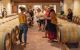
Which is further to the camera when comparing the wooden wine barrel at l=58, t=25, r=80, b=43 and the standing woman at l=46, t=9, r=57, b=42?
the standing woman at l=46, t=9, r=57, b=42

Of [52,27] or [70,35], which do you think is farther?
[52,27]

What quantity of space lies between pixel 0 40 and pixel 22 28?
277 cm

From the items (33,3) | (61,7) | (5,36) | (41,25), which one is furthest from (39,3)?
(5,36)

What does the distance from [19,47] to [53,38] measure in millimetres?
2309

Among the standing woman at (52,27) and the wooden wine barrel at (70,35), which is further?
the standing woman at (52,27)

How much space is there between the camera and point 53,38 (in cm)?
1023

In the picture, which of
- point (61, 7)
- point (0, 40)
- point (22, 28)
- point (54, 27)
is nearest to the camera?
point (0, 40)

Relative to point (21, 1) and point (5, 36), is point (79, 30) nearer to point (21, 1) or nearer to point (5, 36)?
point (5, 36)

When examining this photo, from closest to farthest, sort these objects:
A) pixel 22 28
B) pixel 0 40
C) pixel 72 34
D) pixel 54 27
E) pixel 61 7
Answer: pixel 0 40 → pixel 72 34 → pixel 22 28 → pixel 54 27 → pixel 61 7

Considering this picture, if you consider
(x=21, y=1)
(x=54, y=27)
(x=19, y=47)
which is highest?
(x=21, y=1)

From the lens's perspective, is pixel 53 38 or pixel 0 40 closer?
pixel 0 40

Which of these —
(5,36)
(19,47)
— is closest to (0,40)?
(5,36)

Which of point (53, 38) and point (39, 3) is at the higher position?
point (39, 3)

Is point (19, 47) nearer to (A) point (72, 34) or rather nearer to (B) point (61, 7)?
(A) point (72, 34)
